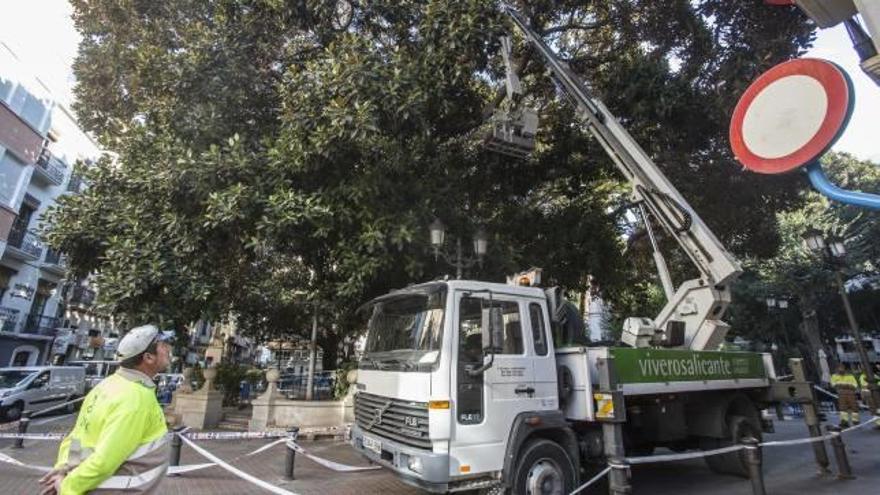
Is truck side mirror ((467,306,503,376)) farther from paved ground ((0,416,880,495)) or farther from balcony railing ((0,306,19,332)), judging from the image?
balcony railing ((0,306,19,332))

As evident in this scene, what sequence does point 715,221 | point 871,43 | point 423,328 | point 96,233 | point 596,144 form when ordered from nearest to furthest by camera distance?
point 871,43
point 423,328
point 96,233
point 596,144
point 715,221

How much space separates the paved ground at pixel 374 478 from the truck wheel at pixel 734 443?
6.3 inches

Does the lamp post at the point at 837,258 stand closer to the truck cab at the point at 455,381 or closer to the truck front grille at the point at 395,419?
the truck cab at the point at 455,381

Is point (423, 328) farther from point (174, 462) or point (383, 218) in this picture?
point (174, 462)

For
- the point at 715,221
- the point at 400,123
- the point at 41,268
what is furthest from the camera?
the point at 41,268

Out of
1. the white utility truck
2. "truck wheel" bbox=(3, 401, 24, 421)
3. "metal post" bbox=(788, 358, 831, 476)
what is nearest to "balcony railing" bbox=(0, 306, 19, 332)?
"truck wheel" bbox=(3, 401, 24, 421)

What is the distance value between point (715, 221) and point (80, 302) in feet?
115

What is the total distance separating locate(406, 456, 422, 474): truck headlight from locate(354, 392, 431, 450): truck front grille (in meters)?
0.13

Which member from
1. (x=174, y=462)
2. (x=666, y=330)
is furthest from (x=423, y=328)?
(x=174, y=462)

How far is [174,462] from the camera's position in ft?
24.3

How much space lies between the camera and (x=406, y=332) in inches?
226

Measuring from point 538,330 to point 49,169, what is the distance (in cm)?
2916

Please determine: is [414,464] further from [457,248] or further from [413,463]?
[457,248]

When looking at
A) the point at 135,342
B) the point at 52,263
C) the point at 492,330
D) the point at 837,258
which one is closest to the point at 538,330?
the point at 492,330
